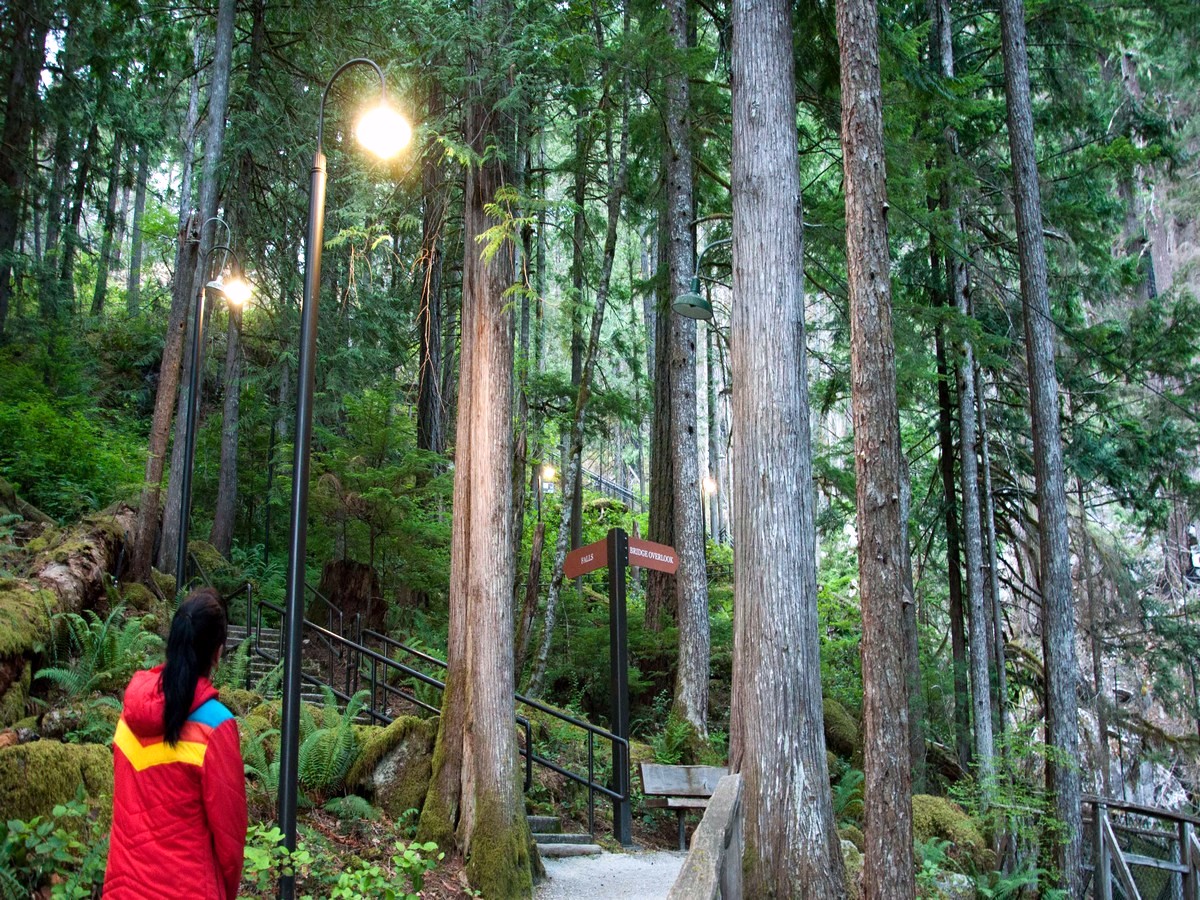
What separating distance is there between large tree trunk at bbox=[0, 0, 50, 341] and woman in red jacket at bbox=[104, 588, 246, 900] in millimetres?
15431

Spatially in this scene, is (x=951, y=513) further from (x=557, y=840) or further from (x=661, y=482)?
(x=557, y=840)

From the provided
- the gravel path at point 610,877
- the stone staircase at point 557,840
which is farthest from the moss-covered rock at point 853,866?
the stone staircase at point 557,840

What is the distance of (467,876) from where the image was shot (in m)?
7.07

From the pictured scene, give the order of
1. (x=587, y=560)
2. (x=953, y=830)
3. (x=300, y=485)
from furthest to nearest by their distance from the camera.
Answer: (x=953, y=830)
(x=587, y=560)
(x=300, y=485)

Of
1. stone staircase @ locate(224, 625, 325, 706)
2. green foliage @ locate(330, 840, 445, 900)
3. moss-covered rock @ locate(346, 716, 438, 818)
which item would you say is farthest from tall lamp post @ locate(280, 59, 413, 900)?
stone staircase @ locate(224, 625, 325, 706)

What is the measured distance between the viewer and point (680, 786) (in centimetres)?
998

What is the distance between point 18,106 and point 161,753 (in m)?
16.3

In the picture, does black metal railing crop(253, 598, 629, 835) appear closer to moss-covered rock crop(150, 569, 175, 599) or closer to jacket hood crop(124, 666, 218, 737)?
moss-covered rock crop(150, 569, 175, 599)

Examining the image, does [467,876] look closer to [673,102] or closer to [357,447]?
[357,447]

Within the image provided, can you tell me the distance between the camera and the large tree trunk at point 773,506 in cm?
668

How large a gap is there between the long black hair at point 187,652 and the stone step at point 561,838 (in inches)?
247

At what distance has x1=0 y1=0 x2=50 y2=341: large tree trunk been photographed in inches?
610

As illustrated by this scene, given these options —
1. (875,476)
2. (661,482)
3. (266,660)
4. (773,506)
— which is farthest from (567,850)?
(661,482)

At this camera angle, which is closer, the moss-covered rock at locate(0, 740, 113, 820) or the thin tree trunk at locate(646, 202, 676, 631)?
the moss-covered rock at locate(0, 740, 113, 820)
